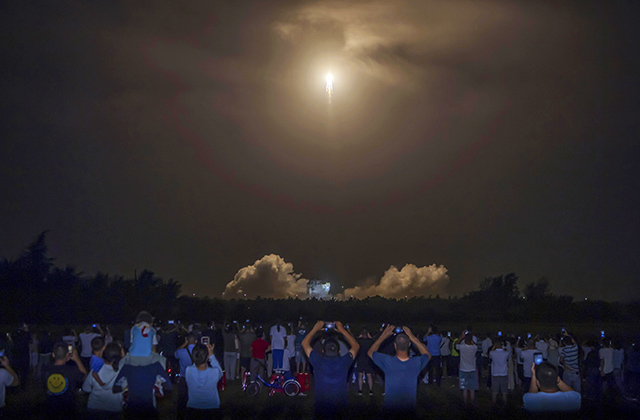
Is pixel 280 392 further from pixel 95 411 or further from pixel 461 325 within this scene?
pixel 461 325

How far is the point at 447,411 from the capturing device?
602 inches

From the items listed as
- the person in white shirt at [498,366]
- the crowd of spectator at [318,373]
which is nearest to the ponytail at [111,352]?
the crowd of spectator at [318,373]

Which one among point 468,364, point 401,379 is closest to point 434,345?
point 468,364

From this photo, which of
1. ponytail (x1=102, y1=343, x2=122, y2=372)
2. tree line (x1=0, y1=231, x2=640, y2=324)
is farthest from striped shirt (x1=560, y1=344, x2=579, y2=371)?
tree line (x1=0, y1=231, x2=640, y2=324)

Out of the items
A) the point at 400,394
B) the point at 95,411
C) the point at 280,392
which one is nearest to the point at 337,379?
the point at 400,394

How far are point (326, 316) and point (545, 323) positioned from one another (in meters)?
21.1

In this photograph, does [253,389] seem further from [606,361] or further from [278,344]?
[606,361]

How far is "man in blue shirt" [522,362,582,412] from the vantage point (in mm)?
6512

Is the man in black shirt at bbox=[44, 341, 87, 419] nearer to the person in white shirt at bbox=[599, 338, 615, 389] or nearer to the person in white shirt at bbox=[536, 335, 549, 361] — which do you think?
the person in white shirt at bbox=[599, 338, 615, 389]

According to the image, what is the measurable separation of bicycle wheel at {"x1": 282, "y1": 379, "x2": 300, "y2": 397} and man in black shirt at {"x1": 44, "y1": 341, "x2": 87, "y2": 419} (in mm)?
9669

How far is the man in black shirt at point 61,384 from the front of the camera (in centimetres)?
775

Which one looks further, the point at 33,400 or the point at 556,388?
the point at 33,400

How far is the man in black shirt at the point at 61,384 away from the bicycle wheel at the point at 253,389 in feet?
30.4

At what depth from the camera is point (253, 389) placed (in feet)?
55.4
